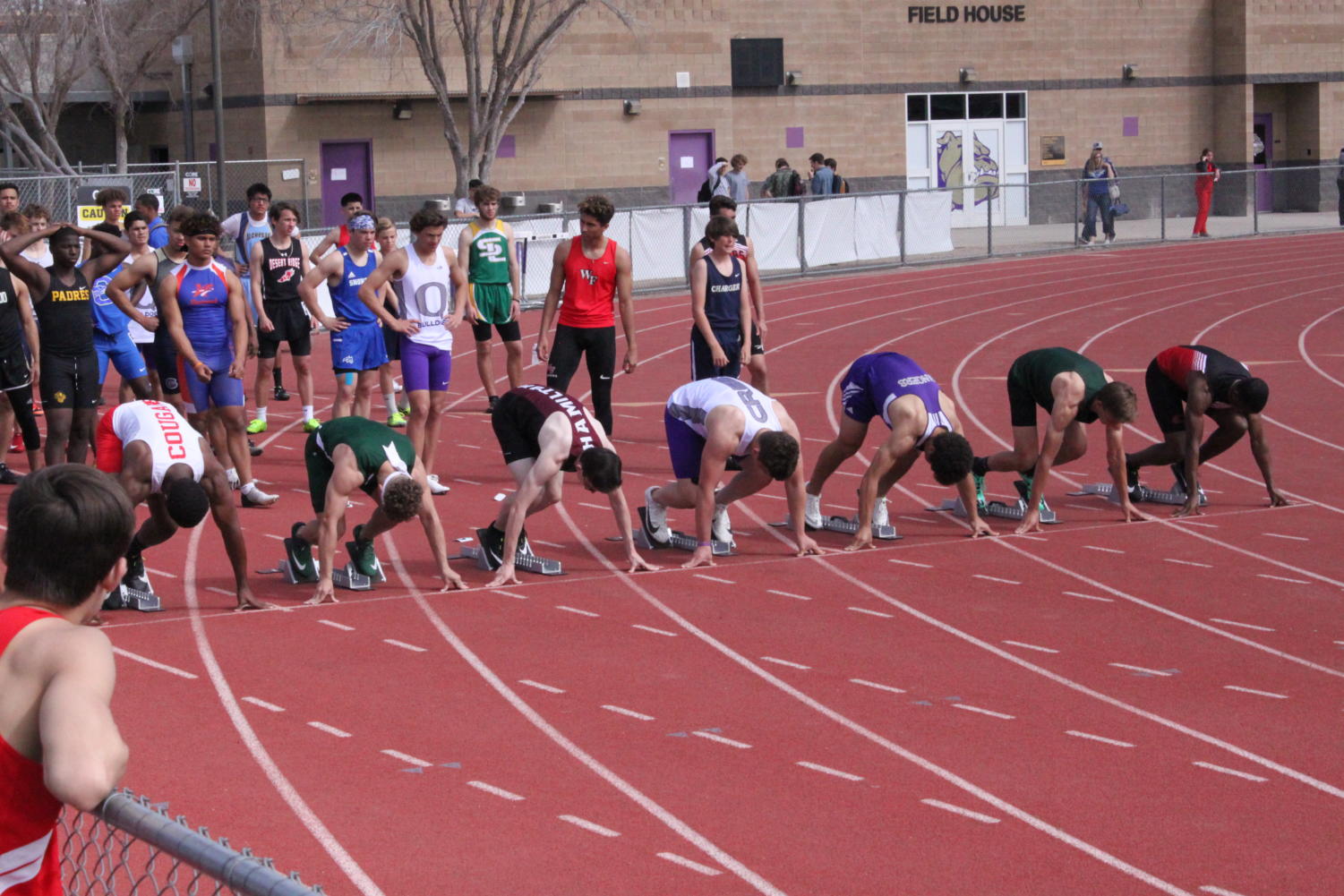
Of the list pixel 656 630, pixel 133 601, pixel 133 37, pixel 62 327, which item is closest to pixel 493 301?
pixel 62 327

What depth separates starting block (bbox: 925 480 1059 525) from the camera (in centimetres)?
1014

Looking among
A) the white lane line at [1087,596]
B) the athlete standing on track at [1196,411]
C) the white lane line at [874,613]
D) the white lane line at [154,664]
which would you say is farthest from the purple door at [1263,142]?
the white lane line at [154,664]

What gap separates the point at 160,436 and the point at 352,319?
184 inches

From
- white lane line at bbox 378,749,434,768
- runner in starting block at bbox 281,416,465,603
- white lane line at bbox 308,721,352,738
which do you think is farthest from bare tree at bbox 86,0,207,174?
white lane line at bbox 378,749,434,768

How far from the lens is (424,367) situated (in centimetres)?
1053

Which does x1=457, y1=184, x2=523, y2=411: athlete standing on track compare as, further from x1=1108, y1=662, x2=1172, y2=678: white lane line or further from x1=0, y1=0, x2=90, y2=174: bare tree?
x1=0, y1=0, x2=90, y2=174: bare tree

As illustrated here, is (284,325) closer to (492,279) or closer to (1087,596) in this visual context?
(492,279)

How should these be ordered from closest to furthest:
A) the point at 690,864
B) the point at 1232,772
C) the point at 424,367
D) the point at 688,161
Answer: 1. the point at 690,864
2. the point at 1232,772
3. the point at 424,367
4. the point at 688,161

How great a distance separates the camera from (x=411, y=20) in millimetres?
26828

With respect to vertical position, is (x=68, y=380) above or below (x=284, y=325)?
below

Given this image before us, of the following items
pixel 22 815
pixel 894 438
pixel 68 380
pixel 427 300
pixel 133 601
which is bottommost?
pixel 133 601

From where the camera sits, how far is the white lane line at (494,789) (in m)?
5.61

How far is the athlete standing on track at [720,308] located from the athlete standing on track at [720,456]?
1882mm

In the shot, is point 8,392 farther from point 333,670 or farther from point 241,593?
point 333,670
